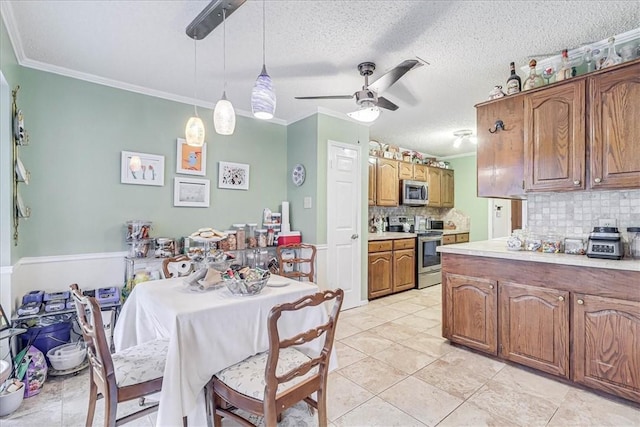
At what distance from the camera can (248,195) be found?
12.5ft

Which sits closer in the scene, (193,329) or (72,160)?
(193,329)

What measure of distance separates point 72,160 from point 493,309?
381 centimetres

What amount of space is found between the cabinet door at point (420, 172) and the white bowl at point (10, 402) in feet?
17.6

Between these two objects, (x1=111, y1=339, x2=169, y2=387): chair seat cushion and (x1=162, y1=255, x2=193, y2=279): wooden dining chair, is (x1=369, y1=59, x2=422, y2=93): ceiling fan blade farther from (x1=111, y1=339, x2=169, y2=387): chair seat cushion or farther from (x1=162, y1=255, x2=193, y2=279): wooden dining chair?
(x1=111, y1=339, x2=169, y2=387): chair seat cushion

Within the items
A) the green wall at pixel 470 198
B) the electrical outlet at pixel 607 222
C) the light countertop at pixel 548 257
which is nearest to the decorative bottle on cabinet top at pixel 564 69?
the electrical outlet at pixel 607 222

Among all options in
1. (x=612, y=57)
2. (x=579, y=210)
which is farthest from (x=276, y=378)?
(x=612, y=57)

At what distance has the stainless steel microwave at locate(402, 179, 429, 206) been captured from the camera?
17.4 feet

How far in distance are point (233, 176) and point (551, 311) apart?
323 cm

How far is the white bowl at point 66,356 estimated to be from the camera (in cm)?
229

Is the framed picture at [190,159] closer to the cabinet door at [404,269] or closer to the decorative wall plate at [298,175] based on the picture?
the decorative wall plate at [298,175]

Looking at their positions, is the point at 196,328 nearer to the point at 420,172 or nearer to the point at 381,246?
the point at 381,246

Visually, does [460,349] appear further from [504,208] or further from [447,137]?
[504,208]

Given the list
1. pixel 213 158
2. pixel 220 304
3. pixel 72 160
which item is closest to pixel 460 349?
pixel 220 304

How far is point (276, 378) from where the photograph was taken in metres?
1.30
